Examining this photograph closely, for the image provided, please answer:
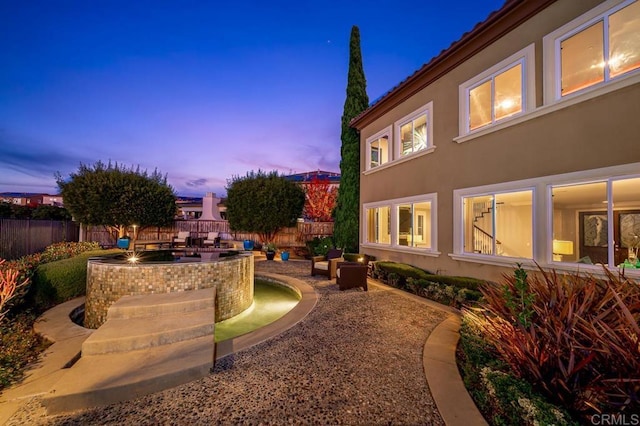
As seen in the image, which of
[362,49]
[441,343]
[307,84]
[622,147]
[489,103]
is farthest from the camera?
[307,84]

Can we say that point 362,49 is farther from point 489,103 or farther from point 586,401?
point 586,401

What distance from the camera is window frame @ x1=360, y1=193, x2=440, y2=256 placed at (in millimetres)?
7957

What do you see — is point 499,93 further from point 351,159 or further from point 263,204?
point 263,204

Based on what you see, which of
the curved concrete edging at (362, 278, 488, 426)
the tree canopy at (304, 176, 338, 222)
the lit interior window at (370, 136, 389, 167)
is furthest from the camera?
the tree canopy at (304, 176, 338, 222)

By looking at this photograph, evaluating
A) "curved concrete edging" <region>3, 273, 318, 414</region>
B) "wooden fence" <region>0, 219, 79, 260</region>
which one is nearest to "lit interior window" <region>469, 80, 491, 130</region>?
"curved concrete edging" <region>3, 273, 318, 414</region>

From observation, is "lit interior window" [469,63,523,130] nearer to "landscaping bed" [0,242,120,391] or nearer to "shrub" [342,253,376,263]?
"shrub" [342,253,376,263]

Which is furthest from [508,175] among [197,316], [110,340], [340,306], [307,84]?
[307,84]

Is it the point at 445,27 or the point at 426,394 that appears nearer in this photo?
the point at 426,394

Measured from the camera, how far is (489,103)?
7.16 m

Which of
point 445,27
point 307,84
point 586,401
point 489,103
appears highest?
point 445,27

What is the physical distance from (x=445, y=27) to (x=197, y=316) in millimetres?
27650

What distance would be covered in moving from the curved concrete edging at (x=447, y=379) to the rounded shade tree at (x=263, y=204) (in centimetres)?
1285

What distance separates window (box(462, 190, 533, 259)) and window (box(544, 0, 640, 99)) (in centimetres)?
280

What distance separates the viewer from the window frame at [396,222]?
7.96 meters
